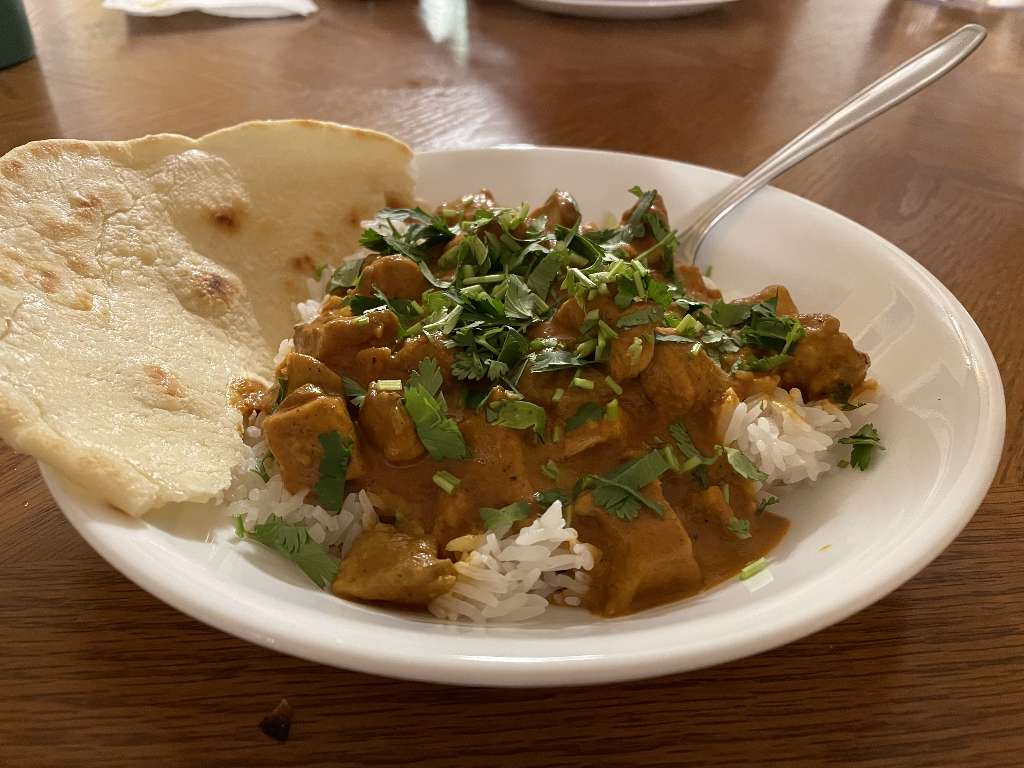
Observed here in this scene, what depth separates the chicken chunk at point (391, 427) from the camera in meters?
1.97

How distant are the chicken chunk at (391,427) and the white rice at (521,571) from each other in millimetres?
230

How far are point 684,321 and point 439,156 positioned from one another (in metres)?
1.26

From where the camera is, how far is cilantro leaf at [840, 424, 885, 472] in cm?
208

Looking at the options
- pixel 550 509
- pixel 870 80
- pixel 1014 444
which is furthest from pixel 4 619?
pixel 870 80

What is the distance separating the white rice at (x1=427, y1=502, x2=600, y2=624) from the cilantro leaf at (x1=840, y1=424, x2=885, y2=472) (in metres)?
0.67

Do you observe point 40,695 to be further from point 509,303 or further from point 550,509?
point 509,303

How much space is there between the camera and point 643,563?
5.91 ft

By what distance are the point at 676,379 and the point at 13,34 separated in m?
4.30

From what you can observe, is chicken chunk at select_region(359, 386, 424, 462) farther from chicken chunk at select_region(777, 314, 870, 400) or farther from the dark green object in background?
the dark green object in background

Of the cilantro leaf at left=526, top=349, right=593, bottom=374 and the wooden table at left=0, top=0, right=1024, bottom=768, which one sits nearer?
the wooden table at left=0, top=0, right=1024, bottom=768

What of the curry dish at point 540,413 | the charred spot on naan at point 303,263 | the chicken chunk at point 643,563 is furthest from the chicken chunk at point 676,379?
the charred spot on naan at point 303,263

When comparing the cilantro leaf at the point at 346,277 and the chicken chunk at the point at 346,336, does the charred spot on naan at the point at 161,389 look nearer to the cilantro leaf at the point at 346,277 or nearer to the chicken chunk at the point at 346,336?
the chicken chunk at the point at 346,336

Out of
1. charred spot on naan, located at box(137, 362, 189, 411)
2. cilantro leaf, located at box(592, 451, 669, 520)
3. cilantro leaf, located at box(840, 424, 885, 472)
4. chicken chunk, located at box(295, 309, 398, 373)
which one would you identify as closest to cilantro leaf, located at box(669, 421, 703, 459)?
cilantro leaf, located at box(592, 451, 669, 520)

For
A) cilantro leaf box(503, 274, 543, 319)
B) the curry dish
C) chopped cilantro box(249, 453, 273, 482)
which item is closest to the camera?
the curry dish
